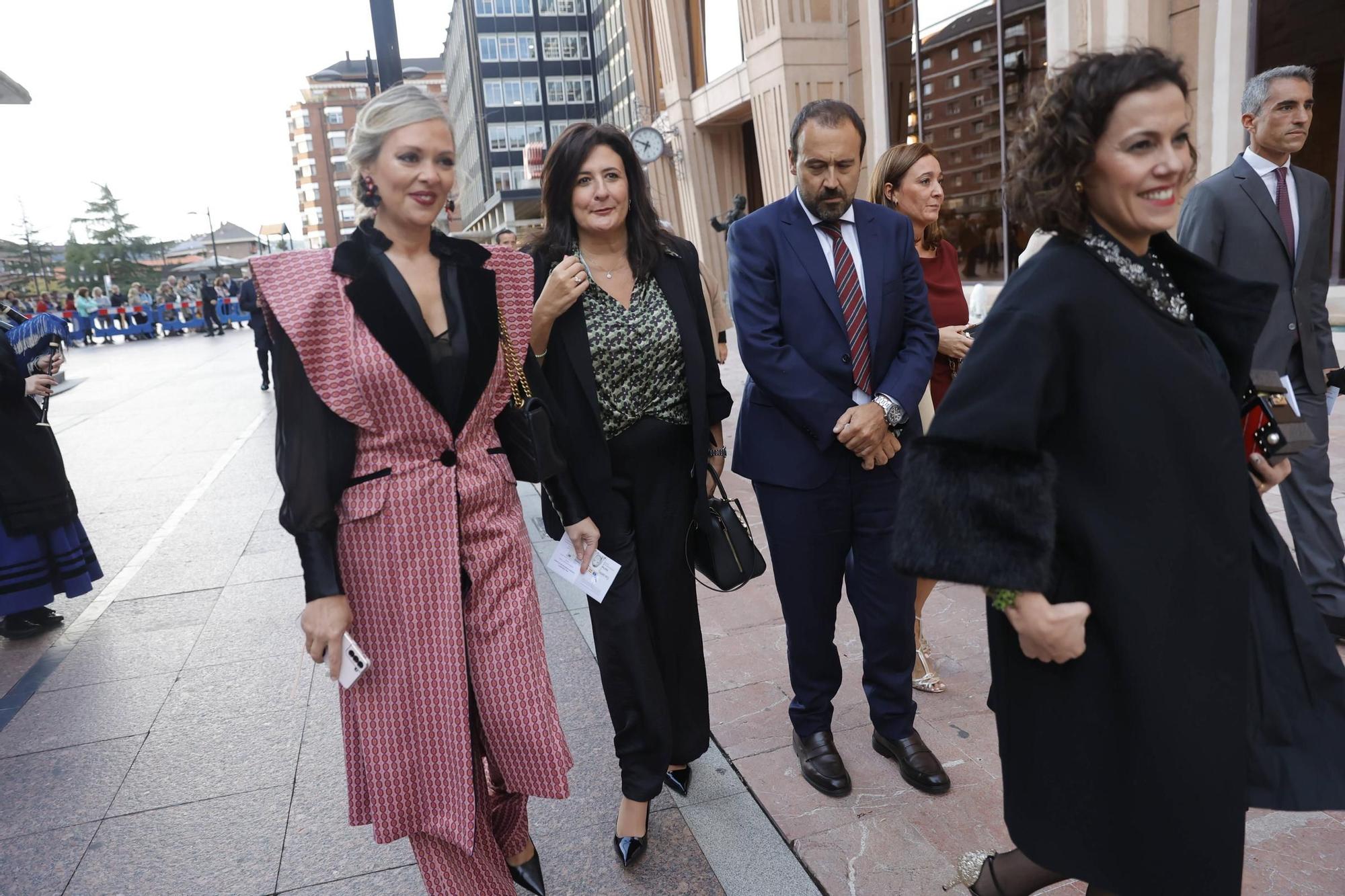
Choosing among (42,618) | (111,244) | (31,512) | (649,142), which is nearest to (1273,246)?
(31,512)

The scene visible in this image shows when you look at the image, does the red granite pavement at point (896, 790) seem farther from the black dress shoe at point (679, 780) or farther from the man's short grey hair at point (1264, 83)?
the man's short grey hair at point (1264, 83)

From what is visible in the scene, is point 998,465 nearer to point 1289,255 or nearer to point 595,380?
point 595,380

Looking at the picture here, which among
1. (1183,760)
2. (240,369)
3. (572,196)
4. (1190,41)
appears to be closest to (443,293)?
(572,196)

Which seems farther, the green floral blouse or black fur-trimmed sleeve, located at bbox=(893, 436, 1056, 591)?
the green floral blouse

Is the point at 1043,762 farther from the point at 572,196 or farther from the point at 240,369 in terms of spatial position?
the point at 240,369

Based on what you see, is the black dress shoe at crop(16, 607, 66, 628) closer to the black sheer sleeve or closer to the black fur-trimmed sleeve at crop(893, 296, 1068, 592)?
the black sheer sleeve

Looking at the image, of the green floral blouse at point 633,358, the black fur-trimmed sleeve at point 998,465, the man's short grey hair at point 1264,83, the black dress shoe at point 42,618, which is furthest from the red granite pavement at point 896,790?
the black dress shoe at point 42,618

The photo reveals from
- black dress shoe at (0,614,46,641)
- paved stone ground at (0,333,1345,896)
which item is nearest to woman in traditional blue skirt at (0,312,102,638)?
black dress shoe at (0,614,46,641)

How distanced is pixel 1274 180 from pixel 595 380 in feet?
9.79

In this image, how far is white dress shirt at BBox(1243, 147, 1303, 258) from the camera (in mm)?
3715

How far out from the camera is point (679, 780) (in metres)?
3.08

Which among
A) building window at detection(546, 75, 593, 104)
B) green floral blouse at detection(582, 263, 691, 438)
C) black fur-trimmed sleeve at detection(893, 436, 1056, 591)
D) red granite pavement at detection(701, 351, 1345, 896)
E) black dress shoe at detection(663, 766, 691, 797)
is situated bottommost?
red granite pavement at detection(701, 351, 1345, 896)

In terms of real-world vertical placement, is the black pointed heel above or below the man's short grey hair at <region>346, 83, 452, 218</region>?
below

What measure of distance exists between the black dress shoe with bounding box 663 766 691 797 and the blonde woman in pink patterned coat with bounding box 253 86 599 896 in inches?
29.1
